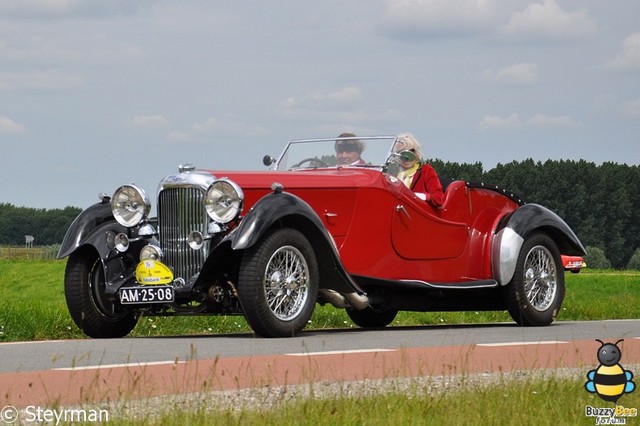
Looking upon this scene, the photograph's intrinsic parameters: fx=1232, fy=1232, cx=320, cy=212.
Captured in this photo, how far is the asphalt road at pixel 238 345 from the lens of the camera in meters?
8.00

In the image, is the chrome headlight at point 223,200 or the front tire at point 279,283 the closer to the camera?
the front tire at point 279,283

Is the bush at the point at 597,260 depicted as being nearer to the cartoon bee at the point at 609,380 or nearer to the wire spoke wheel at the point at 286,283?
the wire spoke wheel at the point at 286,283

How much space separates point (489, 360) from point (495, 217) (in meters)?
5.43

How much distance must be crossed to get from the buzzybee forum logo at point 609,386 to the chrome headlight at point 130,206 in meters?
5.35

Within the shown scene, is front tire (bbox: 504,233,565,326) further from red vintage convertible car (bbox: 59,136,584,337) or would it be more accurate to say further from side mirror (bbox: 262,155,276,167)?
side mirror (bbox: 262,155,276,167)

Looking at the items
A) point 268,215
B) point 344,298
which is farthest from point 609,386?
point 344,298

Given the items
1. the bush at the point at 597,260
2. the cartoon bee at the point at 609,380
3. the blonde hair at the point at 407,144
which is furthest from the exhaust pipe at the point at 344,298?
the bush at the point at 597,260

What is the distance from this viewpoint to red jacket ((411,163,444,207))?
12.6m

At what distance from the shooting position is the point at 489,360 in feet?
26.6

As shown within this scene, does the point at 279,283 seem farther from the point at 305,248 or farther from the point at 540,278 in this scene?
the point at 540,278

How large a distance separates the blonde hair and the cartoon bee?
613 cm

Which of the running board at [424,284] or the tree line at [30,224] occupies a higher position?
the running board at [424,284]

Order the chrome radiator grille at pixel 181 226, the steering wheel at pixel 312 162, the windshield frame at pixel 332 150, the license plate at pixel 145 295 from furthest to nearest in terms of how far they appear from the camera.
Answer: the steering wheel at pixel 312 162, the windshield frame at pixel 332 150, the chrome radiator grille at pixel 181 226, the license plate at pixel 145 295

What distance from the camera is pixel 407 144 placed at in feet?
41.9
